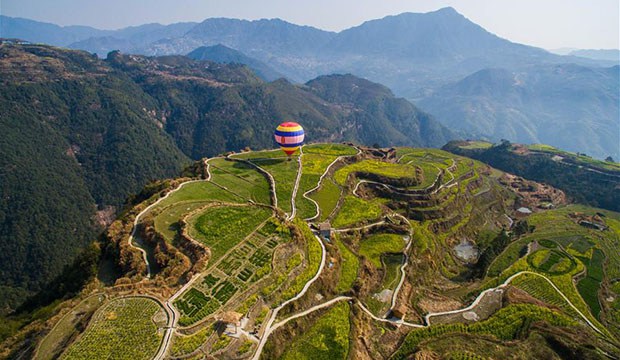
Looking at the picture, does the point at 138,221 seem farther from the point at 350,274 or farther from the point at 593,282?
the point at 593,282

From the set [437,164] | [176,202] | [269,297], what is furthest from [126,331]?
[437,164]

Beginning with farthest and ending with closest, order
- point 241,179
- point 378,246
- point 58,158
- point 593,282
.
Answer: point 58,158
point 241,179
point 593,282
point 378,246

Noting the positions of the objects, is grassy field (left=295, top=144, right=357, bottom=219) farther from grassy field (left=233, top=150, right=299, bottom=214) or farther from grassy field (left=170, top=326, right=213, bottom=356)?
grassy field (left=170, top=326, right=213, bottom=356)

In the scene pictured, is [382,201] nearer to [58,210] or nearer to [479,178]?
[479,178]

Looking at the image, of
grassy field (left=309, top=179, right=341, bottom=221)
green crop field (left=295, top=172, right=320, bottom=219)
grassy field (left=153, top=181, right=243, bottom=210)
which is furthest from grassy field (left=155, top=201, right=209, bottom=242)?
grassy field (left=309, top=179, right=341, bottom=221)

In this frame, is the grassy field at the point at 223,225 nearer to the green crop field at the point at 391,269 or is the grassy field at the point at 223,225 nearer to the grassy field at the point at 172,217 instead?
the grassy field at the point at 172,217

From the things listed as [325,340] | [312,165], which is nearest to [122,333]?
[325,340]
